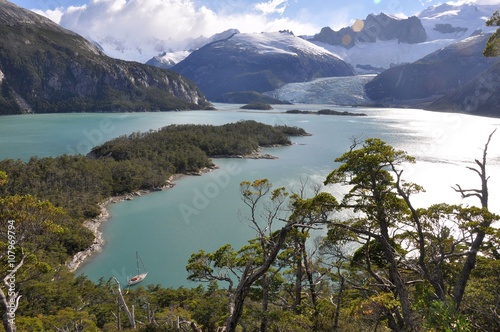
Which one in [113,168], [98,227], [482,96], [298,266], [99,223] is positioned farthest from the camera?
[482,96]

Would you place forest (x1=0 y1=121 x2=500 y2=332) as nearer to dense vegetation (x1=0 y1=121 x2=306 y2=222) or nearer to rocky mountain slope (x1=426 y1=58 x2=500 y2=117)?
dense vegetation (x1=0 y1=121 x2=306 y2=222)

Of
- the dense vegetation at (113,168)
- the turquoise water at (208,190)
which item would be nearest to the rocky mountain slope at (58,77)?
the turquoise water at (208,190)

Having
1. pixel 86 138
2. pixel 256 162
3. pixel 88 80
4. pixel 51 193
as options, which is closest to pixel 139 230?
pixel 51 193

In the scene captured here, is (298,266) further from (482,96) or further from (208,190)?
(482,96)

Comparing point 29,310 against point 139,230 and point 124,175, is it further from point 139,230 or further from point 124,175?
point 124,175

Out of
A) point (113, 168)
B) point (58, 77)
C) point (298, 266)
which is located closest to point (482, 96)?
point (113, 168)

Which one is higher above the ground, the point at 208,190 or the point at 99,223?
the point at 208,190
